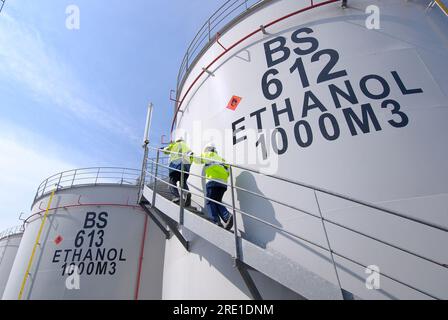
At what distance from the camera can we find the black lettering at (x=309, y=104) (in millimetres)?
4151

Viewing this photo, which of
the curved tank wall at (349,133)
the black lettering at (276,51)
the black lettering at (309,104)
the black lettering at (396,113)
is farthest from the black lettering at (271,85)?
the black lettering at (396,113)

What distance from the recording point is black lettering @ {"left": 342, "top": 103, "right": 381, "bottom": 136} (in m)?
3.81

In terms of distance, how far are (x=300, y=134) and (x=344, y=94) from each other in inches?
33.5

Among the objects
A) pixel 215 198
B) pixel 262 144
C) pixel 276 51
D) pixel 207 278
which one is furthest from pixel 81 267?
pixel 276 51

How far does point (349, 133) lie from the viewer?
3.88m

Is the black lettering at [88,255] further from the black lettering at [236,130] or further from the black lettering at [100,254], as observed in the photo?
the black lettering at [236,130]

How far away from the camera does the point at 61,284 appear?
8.87 m

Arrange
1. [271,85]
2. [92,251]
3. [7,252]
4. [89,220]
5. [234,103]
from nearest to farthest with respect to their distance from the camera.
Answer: [271,85] < [234,103] < [92,251] < [89,220] < [7,252]

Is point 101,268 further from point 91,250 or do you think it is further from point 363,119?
point 363,119

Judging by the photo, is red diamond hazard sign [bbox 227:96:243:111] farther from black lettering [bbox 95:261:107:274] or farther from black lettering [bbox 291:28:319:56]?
black lettering [bbox 95:261:107:274]

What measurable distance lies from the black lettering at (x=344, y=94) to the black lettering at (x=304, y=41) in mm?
840

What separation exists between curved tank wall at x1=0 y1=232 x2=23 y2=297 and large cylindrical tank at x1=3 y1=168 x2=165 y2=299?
8659 mm

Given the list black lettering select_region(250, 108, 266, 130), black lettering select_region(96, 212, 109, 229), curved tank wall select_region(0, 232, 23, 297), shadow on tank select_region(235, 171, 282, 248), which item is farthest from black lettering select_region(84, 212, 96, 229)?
curved tank wall select_region(0, 232, 23, 297)

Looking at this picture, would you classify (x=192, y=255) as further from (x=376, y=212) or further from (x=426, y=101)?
(x=426, y=101)
